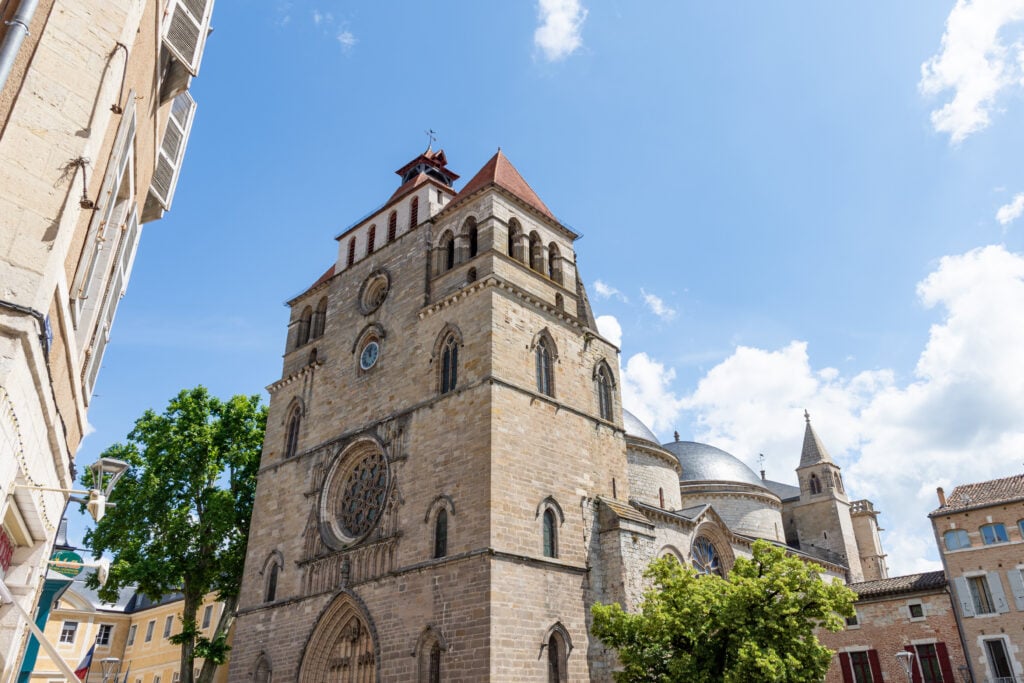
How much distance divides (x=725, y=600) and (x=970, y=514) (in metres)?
14.3

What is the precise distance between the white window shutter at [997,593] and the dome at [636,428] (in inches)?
499

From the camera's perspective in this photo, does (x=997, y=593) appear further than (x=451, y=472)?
Yes

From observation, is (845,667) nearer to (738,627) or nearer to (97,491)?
(738,627)

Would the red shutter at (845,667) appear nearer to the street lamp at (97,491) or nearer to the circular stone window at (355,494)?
the circular stone window at (355,494)

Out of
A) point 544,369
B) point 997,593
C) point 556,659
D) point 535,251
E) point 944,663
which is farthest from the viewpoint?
point 535,251

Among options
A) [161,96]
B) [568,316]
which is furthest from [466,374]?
[161,96]

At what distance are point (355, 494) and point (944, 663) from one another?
764 inches

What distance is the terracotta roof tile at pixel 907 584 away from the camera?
80.8 ft

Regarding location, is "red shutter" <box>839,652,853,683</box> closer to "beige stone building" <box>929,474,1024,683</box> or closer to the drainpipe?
"beige stone building" <box>929,474,1024,683</box>

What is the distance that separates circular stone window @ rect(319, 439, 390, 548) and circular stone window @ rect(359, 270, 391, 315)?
536 cm

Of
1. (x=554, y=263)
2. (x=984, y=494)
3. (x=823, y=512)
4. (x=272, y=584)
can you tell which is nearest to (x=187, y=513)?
(x=272, y=584)

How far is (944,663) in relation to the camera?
76.8 feet

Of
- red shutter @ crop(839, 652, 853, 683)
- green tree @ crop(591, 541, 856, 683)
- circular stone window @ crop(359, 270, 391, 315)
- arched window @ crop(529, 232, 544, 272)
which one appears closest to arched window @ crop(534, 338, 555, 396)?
arched window @ crop(529, 232, 544, 272)

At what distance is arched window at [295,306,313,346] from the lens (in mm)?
29084
